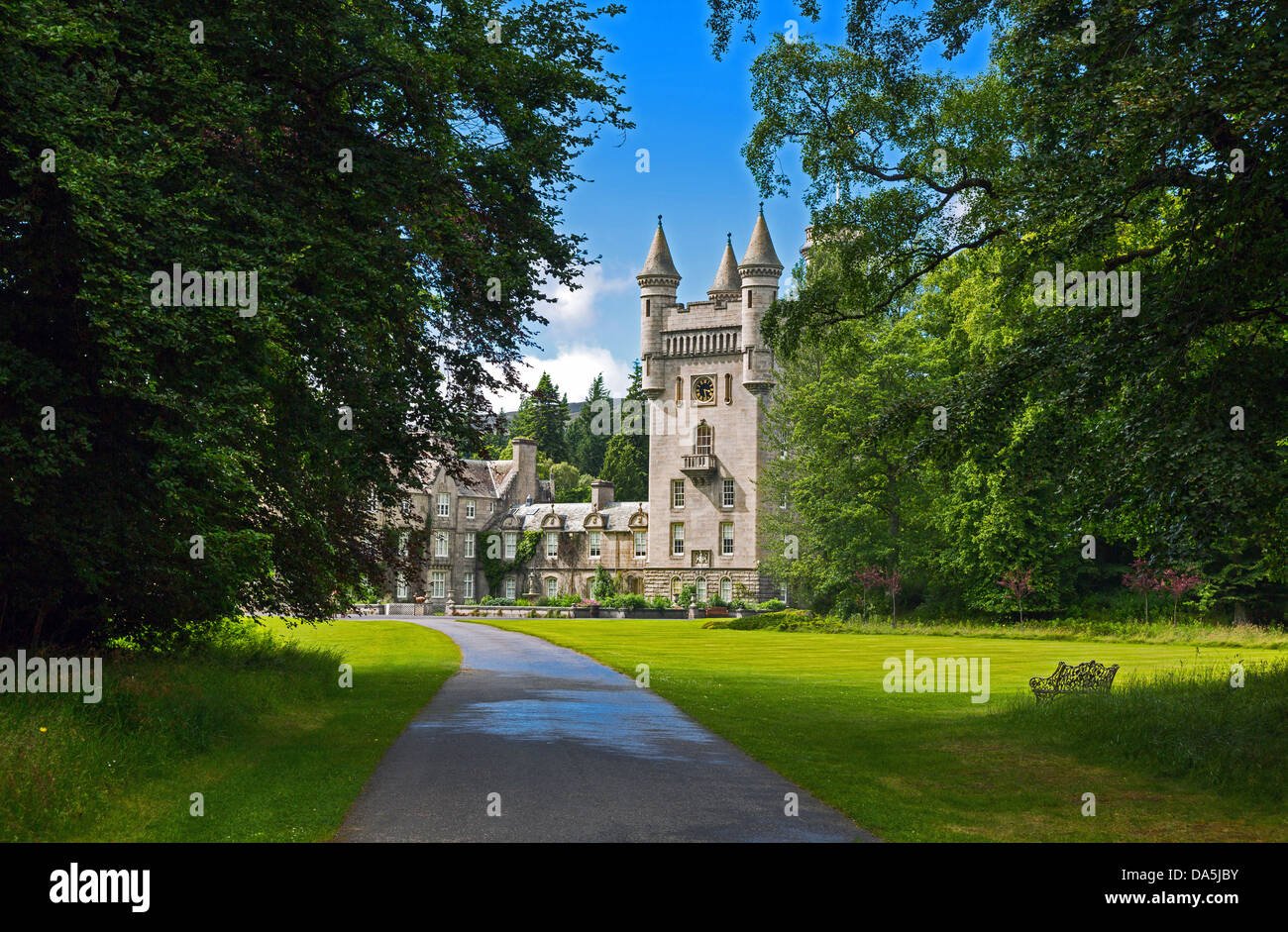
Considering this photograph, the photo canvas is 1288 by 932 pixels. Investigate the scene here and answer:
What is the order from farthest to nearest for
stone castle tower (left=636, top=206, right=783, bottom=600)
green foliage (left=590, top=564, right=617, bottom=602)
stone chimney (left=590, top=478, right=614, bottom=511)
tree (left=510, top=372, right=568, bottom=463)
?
1. tree (left=510, top=372, right=568, bottom=463)
2. stone chimney (left=590, top=478, right=614, bottom=511)
3. green foliage (left=590, top=564, right=617, bottom=602)
4. stone castle tower (left=636, top=206, right=783, bottom=600)

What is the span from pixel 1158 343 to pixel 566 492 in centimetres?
8246

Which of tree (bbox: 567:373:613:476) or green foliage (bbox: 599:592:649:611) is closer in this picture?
green foliage (bbox: 599:592:649:611)

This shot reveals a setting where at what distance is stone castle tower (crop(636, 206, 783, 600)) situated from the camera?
6912cm

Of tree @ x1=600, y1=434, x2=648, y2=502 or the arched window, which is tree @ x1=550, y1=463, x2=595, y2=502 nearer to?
tree @ x1=600, y1=434, x2=648, y2=502

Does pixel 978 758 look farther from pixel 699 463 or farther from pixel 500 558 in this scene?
pixel 500 558

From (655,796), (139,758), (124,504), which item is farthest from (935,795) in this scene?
(124,504)

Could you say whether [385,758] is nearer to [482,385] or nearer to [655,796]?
[655,796]

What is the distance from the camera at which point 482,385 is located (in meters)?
15.9

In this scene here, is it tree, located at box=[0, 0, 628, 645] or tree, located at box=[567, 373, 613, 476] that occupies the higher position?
tree, located at box=[567, 373, 613, 476]

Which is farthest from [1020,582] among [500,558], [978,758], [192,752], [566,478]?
[566,478]

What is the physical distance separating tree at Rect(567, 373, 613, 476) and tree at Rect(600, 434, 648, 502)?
13259mm

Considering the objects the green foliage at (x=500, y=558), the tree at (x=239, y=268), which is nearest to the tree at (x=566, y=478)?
the green foliage at (x=500, y=558)

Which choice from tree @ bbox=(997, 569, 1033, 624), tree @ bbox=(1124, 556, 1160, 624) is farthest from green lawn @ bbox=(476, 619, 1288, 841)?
tree @ bbox=(997, 569, 1033, 624)

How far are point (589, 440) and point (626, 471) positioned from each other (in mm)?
20993
